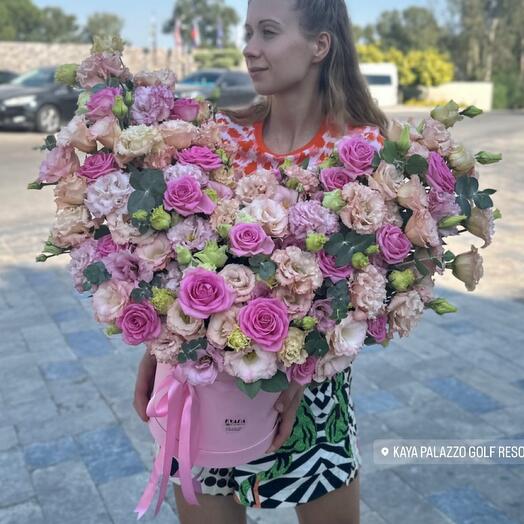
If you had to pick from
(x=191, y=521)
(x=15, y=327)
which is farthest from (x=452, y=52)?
(x=191, y=521)

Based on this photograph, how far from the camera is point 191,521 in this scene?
1.90 meters

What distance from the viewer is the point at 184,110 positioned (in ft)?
6.04

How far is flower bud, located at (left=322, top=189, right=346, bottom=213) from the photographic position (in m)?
1.59

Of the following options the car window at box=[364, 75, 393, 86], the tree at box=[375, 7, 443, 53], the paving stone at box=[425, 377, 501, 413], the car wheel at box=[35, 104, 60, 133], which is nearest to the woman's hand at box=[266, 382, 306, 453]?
the paving stone at box=[425, 377, 501, 413]

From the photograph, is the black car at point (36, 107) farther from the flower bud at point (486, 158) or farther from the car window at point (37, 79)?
the flower bud at point (486, 158)

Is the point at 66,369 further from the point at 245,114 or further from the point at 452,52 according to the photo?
the point at 452,52

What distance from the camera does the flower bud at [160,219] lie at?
155 cm

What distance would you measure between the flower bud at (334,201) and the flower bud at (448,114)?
1.22ft

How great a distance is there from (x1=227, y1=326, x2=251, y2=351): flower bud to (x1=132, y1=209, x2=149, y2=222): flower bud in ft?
1.04

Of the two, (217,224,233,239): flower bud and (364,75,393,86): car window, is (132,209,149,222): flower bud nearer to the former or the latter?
(217,224,233,239): flower bud

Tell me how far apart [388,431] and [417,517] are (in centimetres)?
70

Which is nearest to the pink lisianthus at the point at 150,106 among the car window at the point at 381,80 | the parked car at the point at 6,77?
the parked car at the point at 6,77

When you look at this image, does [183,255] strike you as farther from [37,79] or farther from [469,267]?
[37,79]

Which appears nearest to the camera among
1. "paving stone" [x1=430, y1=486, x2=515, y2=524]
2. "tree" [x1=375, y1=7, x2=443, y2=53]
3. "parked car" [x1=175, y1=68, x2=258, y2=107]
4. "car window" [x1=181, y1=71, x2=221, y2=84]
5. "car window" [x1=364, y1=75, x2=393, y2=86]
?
"paving stone" [x1=430, y1=486, x2=515, y2=524]
